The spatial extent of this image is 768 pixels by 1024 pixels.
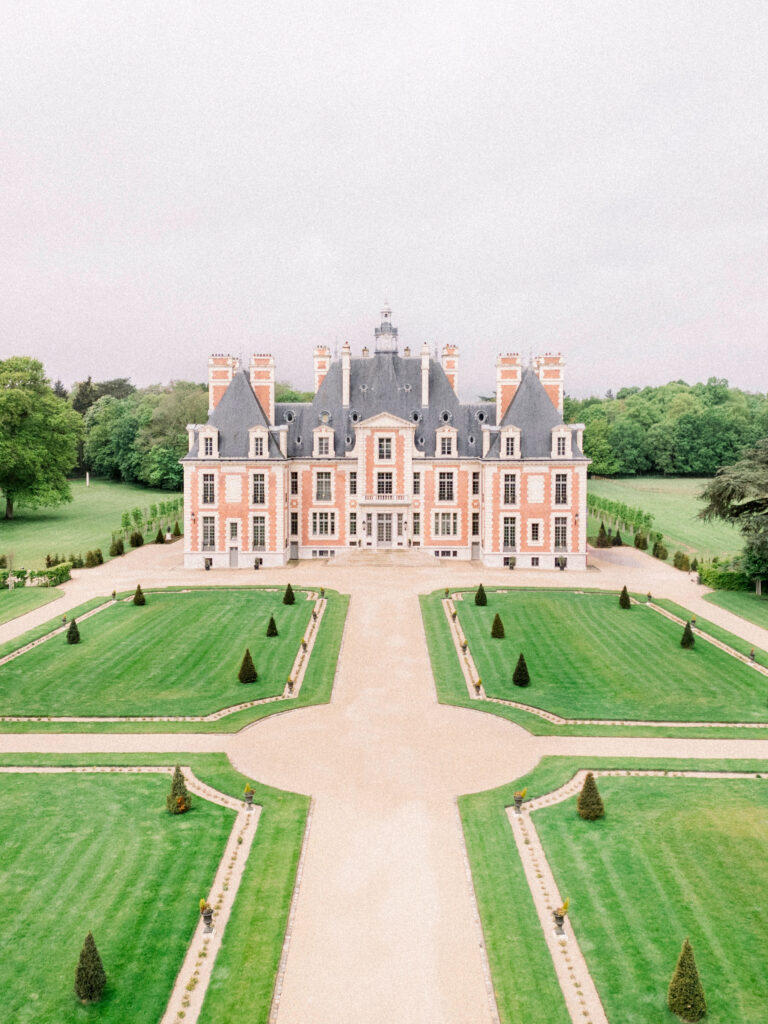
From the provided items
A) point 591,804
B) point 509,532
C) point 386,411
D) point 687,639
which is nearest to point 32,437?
point 386,411

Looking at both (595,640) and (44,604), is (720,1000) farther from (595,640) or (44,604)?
(44,604)

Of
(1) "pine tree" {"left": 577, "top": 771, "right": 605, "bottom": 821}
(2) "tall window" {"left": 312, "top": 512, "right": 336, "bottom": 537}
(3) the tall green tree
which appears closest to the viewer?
(1) "pine tree" {"left": 577, "top": 771, "right": 605, "bottom": 821}

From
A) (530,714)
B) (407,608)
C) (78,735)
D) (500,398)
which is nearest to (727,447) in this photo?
(500,398)

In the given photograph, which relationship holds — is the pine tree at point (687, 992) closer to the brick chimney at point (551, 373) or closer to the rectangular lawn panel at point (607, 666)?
the rectangular lawn panel at point (607, 666)

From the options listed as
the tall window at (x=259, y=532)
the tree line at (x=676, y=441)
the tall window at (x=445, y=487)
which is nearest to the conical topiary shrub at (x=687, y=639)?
the tall window at (x=445, y=487)

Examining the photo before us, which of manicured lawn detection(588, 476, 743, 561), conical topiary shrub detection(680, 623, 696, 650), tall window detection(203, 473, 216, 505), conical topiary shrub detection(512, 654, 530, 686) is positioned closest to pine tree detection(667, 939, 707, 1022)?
Result: conical topiary shrub detection(512, 654, 530, 686)

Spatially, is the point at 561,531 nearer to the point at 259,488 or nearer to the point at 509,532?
the point at 509,532

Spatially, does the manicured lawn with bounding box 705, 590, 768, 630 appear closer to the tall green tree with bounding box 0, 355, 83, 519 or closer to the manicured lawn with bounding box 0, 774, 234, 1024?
the manicured lawn with bounding box 0, 774, 234, 1024
